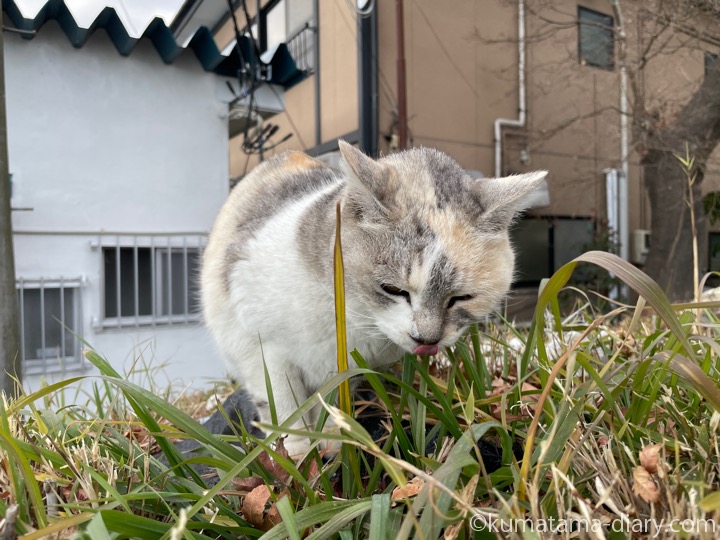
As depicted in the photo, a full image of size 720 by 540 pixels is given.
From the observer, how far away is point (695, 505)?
1.98ft

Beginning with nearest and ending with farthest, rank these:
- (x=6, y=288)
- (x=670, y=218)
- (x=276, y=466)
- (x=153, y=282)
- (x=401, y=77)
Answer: (x=276, y=466)
(x=6, y=288)
(x=153, y=282)
(x=670, y=218)
(x=401, y=77)

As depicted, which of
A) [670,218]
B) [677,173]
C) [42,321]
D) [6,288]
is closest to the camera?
[6,288]

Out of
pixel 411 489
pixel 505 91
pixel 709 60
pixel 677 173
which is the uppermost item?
pixel 505 91

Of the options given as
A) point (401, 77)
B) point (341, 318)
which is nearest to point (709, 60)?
point (401, 77)

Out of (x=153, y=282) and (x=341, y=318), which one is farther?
(x=153, y=282)

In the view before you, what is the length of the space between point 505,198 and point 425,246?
23cm

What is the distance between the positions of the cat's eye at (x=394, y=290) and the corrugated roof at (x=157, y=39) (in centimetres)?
334

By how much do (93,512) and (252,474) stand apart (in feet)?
0.86

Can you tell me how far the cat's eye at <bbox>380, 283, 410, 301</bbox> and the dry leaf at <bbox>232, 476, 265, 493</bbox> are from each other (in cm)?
49

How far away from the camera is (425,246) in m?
1.09

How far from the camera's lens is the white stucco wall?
11.7 feet

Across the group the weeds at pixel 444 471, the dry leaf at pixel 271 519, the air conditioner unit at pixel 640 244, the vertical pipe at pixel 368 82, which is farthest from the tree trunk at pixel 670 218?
the dry leaf at pixel 271 519

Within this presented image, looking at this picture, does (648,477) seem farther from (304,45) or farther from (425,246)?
(304,45)

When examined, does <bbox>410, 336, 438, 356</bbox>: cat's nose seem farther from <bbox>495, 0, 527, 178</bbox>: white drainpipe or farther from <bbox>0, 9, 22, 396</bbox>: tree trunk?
<bbox>495, 0, 527, 178</bbox>: white drainpipe
